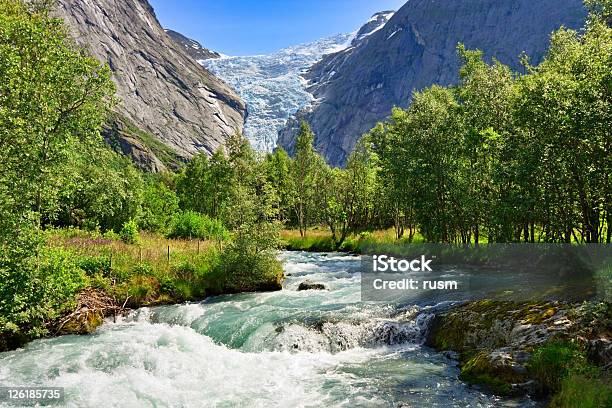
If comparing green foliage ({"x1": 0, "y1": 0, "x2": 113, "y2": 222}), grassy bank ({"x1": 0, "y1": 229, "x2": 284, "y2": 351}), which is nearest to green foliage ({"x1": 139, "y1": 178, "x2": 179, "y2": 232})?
grassy bank ({"x1": 0, "y1": 229, "x2": 284, "y2": 351})

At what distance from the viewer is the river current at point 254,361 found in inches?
498

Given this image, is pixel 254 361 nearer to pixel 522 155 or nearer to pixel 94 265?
pixel 94 265

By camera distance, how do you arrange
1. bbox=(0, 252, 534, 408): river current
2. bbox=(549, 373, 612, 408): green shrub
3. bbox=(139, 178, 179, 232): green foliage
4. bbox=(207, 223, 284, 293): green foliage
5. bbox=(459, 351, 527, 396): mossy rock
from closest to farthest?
bbox=(549, 373, 612, 408): green shrub
bbox=(459, 351, 527, 396): mossy rock
bbox=(0, 252, 534, 408): river current
bbox=(207, 223, 284, 293): green foliage
bbox=(139, 178, 179, 232): green foliage

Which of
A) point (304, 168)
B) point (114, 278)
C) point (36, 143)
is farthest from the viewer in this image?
point (304, 168)

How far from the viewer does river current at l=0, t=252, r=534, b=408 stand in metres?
12.6

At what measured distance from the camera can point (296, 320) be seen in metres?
20.0

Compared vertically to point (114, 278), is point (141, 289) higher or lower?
lower

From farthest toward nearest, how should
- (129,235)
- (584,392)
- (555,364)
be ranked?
1. (129,235)
2. (555,364)
3. (584,392)

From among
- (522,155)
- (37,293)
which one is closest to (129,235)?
(37,293)

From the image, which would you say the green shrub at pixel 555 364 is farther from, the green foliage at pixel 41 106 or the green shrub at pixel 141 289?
the green shrub at pixel 141 289

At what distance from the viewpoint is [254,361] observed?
1638 centimetres

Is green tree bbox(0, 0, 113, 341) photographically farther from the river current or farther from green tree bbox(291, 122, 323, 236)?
green tree bbox(291, 122, 323, 236)

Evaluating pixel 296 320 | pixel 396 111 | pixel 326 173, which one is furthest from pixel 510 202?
pixel 326 173

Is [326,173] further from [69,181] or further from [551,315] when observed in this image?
[551,315]
